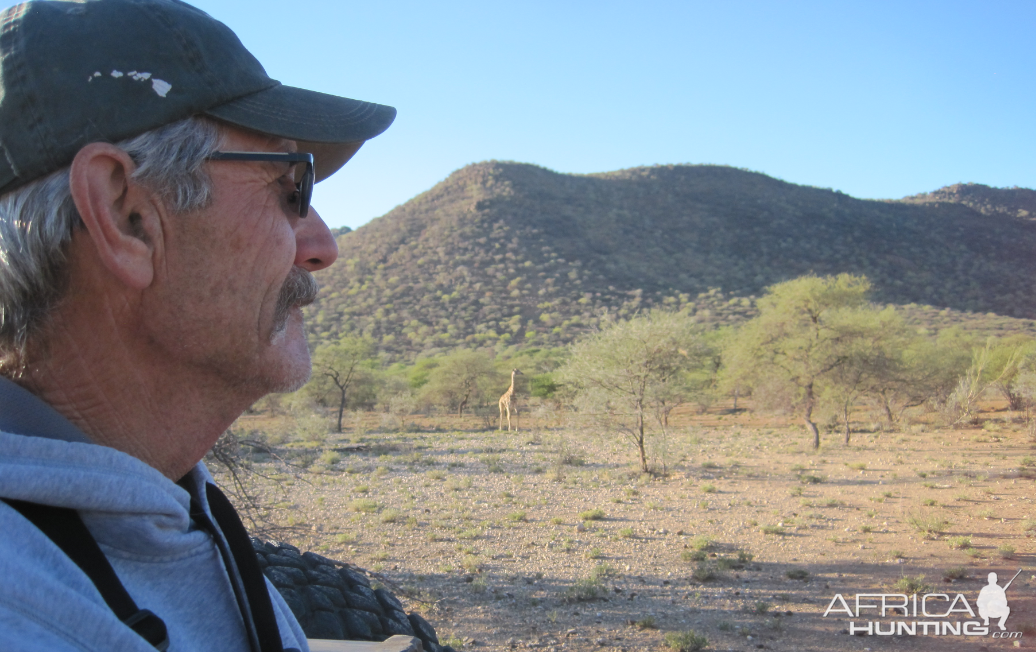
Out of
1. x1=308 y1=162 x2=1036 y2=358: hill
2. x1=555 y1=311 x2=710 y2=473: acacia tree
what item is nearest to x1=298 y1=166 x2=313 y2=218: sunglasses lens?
x1=555 y1=311 x2=710 y2=473: acacia tree

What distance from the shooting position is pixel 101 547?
33.3 inches

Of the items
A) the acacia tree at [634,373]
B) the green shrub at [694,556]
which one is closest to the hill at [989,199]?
the acacia tree at [634,373]

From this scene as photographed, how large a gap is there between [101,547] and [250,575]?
0.89 ft

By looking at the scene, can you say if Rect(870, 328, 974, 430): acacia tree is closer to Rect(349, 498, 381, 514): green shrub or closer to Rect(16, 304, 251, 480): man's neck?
Rect(349, 498, 381, 514): green shrub

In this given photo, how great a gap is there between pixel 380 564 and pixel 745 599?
15.1ft

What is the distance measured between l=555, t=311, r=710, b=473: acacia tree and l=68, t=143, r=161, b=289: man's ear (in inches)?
589

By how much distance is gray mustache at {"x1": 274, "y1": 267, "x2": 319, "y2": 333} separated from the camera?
1.18m

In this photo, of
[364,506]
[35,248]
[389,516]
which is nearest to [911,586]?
[389,516]

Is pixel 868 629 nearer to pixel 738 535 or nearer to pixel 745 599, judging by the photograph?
pixel 745 599

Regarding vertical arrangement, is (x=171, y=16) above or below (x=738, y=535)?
above

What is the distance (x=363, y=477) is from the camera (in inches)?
583

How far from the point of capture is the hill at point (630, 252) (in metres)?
46.8

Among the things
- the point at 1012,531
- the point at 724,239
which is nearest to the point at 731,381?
the point at 1012,531

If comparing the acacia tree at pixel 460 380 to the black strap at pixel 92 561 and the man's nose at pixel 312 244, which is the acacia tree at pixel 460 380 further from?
the black strap at pixel 92 561
